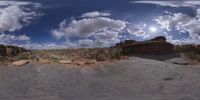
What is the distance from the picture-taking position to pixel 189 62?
27906 mm

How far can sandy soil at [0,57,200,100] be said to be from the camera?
69.4 feet

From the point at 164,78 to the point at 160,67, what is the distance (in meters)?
1.73

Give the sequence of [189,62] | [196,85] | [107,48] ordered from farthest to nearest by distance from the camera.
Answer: [107,48], [189,62], [196,85]

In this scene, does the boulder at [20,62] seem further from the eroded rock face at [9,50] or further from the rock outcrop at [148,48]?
the rock outcrop at [148,48]

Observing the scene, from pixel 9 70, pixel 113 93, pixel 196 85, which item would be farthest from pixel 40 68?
pixel 196 85

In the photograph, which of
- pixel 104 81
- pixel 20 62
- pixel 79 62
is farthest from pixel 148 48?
pixel 20 62

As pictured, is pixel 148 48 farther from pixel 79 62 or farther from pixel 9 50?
pixel 9 50

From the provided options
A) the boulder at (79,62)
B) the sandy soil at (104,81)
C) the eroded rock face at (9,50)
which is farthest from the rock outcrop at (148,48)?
the eroded rock face at (9,50)

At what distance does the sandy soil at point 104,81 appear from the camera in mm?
21153

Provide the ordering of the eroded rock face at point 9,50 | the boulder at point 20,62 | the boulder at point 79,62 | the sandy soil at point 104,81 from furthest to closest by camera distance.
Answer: the eroded rock face at point 9,50 → the boulder at point 79,62 → the boulder at point 20,62 → the sandy soil at point 104,81

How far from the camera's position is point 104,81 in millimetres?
23453

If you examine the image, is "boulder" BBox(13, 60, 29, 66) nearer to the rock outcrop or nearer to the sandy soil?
the sandy soil

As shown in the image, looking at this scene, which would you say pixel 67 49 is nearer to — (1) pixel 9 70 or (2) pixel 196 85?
(1) pixel 9 70

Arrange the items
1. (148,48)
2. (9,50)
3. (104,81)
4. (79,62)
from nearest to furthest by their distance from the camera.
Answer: (104,81), (79,62), (148,48), (9,50)
